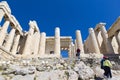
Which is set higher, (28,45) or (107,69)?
(28,45)

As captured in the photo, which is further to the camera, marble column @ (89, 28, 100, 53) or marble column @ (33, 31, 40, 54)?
marble column @ (33, 31, 40, 54)

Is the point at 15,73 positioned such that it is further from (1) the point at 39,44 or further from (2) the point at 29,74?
(1) the point at 39,44

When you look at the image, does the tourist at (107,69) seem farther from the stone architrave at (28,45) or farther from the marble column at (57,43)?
the stone architrave at (28,45)

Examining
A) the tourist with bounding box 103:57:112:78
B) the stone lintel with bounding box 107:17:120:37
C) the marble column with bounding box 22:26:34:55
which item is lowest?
the tourist with bounding box 103:57:112:78

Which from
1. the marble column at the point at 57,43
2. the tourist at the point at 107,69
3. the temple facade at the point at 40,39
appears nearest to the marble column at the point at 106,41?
the temple facade at the point at 40,39

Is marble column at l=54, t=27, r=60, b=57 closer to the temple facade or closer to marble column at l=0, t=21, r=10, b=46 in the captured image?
the temple facade

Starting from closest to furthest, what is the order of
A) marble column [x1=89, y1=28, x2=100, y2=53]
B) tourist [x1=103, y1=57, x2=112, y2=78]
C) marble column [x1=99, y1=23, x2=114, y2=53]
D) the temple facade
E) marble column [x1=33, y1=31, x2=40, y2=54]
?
tourist [x1=103, y1=57, x2=112, y2=78]
the temple facade
marble column [x1=99, y1=23, x2=114, y2=53]
marble column [x1=89, y1=28, x2=100, y2=53]
marble column [x1=33, y1=31, x2=40, y2=54]

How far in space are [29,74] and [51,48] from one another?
36.0 meters

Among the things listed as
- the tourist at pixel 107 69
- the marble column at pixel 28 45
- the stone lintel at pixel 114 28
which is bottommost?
the tourist at pixel 107 69

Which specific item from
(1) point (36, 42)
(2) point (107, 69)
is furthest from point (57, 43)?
(2) point (107, 69)

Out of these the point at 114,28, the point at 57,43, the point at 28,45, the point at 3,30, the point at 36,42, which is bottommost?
the point at 28,45

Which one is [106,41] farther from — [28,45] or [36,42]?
[28,45]

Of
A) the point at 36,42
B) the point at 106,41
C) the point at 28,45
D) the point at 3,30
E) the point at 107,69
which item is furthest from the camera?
the point at 36,42

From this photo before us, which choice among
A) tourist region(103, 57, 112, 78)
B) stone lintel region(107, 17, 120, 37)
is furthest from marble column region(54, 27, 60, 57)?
tourist region(103, 57, 112, 78)
